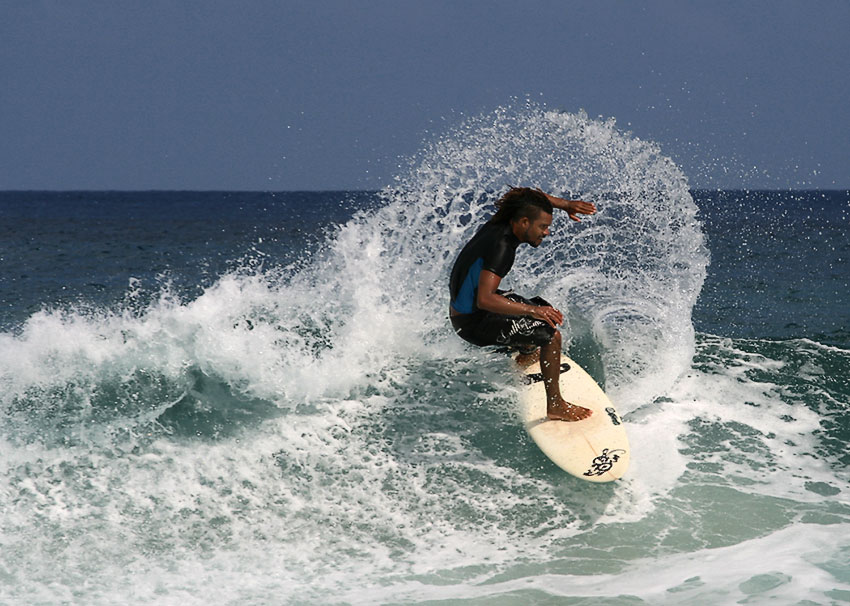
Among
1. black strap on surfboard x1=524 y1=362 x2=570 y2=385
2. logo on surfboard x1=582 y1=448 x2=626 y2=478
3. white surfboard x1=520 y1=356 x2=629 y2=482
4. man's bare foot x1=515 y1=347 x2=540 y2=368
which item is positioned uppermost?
man's bare foot x1=515 y1=347 x2=540 y2=368

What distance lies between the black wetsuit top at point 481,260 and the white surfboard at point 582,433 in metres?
1.06

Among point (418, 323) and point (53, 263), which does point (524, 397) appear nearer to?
point (418, 323)

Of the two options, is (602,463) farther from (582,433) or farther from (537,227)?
(537,227)

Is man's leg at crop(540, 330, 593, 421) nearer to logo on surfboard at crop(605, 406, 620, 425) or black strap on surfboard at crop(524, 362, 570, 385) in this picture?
logo on surfboard at crop(605, 406, 620, 425)

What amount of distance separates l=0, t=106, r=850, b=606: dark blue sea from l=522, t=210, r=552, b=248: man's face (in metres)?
0.97

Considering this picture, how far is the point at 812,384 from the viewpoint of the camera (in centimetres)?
816

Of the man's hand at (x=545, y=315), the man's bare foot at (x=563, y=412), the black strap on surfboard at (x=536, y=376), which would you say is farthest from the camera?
the black strap on surfboard at (x=536, y=376)

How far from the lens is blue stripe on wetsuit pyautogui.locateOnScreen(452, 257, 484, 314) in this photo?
19.0ft

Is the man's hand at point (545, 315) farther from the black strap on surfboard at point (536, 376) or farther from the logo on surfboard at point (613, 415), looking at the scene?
the black strap on surfboard at point (536, 376)

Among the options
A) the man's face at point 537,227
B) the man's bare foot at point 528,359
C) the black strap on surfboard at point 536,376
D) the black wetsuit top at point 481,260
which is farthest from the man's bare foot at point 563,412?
the man's face at point 537,227

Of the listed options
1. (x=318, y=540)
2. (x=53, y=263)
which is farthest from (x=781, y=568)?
(x=53, y=263)

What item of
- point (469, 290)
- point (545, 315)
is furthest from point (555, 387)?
point (469, 290)

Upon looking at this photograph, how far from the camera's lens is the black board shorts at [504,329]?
6.02m

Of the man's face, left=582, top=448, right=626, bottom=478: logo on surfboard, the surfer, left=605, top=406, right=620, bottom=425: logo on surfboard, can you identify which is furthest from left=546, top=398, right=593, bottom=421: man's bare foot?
the man's face
